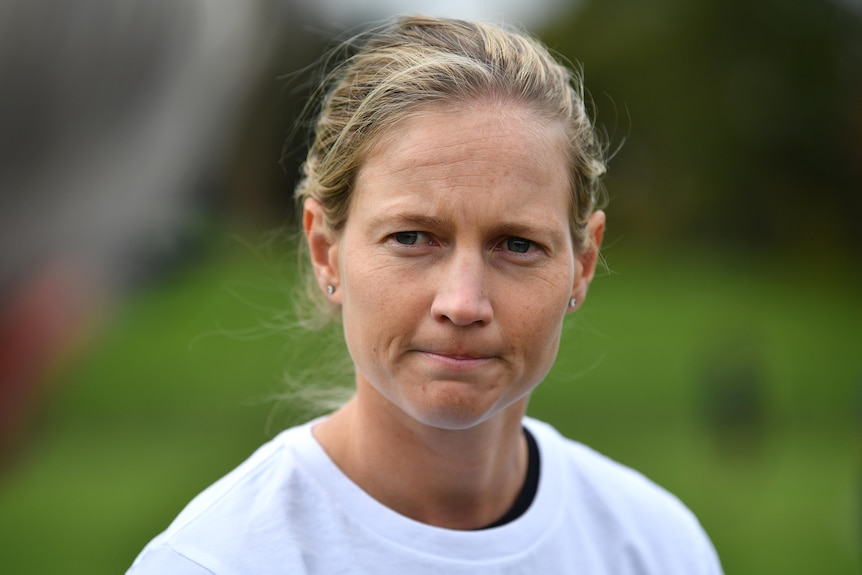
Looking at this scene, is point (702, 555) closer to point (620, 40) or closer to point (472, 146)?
point (472, 146)

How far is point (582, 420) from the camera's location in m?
10.6

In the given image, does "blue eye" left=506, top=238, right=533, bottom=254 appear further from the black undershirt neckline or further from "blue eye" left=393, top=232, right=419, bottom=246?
the black undershirt neckline

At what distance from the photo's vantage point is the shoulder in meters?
2.40

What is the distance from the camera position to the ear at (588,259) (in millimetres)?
2363

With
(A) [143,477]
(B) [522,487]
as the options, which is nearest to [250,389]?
(A) [143,477]

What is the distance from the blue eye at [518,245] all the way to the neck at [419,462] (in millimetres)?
458

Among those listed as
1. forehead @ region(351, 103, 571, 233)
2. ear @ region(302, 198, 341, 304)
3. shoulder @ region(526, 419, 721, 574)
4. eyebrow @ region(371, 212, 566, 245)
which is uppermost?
forehead @ region(351, 103, 571, 233)

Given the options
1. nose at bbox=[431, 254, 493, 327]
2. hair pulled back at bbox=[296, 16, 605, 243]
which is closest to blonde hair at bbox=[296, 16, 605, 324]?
hair pulled back at bbox=[296, 16, 605, 243]

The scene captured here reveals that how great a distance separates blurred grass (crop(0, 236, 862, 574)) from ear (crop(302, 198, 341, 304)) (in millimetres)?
688

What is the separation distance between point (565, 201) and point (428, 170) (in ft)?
1.18

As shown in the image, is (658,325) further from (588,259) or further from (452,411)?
(452,411)

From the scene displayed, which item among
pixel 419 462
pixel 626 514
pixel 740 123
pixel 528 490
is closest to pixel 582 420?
pixel 626 514

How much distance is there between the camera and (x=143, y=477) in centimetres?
806

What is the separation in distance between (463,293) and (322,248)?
530mm
